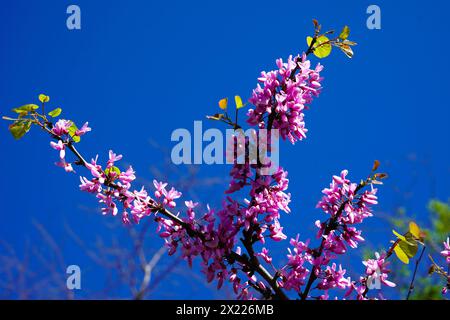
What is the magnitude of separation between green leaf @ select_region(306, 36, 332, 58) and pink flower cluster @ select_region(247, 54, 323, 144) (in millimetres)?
133

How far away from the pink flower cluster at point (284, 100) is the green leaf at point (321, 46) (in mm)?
133

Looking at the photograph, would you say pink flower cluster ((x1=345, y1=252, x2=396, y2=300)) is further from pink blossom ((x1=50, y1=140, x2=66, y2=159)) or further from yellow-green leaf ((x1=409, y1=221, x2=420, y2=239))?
pink blossom ((x1=50, y1=140, x2=66, y2=159))

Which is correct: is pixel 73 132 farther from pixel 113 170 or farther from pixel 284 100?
pixel 284 100

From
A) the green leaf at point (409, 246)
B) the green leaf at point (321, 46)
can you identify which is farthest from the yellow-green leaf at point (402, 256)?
the green leaf at point (321, 46)

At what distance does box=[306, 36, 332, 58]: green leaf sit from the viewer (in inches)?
107

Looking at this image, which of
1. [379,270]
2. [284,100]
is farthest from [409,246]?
[284,100]

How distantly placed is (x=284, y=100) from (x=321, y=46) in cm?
40

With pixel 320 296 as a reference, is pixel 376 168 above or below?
above
